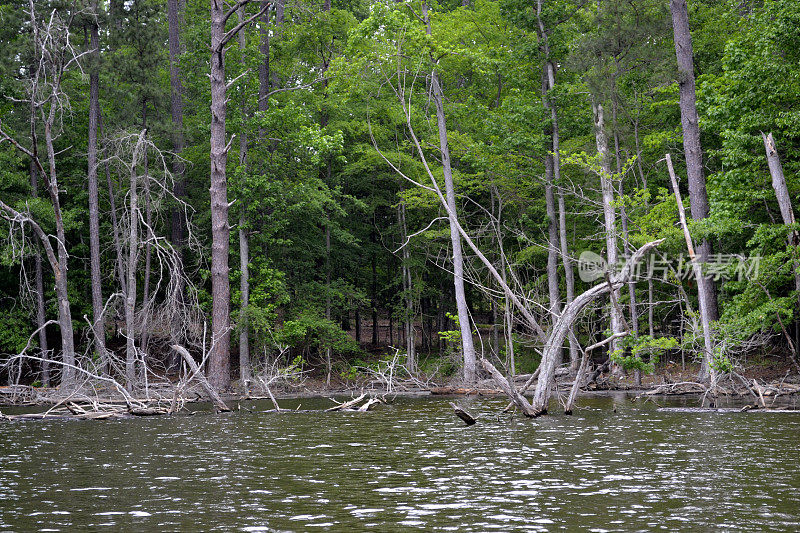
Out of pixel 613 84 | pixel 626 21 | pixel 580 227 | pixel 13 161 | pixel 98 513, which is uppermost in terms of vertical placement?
pixel 626 21

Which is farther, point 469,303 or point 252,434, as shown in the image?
point 469,303

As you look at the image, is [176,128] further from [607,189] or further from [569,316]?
[569,316]

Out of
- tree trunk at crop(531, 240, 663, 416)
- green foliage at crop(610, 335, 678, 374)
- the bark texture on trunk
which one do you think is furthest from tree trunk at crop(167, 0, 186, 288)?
tree trunk at crop(531, 240, 663, 416)

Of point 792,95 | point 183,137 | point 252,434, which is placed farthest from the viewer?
point 183,137

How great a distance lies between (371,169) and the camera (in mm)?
31031

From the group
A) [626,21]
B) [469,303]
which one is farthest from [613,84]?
[469,303]

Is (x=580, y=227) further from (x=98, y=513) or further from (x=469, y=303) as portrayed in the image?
(x=98, y=513)

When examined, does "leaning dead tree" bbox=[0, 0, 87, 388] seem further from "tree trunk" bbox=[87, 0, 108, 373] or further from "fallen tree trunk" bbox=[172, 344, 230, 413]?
"fallen tree trunk" bbox=[172, 344, 230, 413]

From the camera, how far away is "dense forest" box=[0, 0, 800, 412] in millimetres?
21156

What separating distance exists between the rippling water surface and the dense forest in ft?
23.0

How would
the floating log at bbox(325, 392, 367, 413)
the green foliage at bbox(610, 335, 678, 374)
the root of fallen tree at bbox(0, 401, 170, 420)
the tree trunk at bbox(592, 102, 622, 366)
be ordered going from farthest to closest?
the tree trunk at bbox(592, 102, 622, 366) → the green foliage at bbox(610, 335, 678, 374) → the floating log at bbox(325, 392, 367, 413) → the root of fallen tree at bbox(0, 401, 170, 420)

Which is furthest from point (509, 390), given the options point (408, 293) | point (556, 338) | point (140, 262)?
point (140, 262)

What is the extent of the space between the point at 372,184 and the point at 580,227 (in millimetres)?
9104

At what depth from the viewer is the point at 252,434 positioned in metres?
13.6
